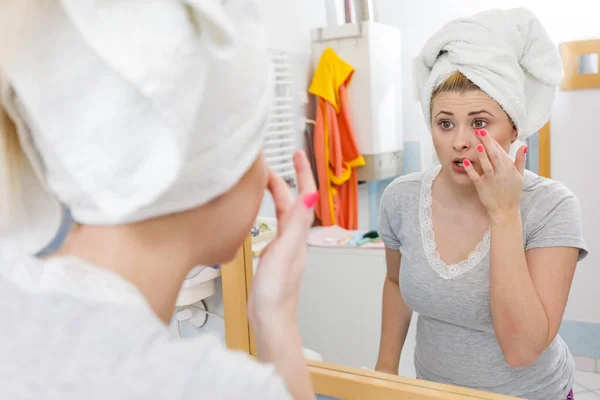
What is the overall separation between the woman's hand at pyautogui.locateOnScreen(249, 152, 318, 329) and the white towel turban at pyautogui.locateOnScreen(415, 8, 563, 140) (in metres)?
0.39

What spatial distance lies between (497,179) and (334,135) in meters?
0.39

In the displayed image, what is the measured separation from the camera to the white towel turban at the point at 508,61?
84 centimetres

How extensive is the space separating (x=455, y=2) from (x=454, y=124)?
22cm

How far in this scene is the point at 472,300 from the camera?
874mm

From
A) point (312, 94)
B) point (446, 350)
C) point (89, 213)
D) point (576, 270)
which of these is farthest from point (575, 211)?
point (89, 213)

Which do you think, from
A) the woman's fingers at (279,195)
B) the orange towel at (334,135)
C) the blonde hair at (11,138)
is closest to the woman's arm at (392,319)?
the orange towel at (334,135)

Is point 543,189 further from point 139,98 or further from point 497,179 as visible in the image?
point 139,98

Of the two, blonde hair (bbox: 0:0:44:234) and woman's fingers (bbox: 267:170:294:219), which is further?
woman's fingers (bbox: 267:170:294:219)

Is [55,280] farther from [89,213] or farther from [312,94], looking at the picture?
[312,94]

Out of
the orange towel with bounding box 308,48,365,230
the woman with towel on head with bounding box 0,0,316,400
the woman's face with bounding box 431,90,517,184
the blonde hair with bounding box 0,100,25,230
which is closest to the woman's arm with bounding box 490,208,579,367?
the woman's face with bounding box 431,90,517,184

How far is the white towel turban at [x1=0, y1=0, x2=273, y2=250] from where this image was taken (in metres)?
0.40

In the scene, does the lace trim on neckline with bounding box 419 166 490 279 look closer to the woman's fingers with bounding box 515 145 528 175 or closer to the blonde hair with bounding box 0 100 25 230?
the woman's fingers with bounding box 515 145 528 175

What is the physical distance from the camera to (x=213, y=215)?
50 cm

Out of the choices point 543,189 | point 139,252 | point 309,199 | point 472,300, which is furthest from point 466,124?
point 139,252
